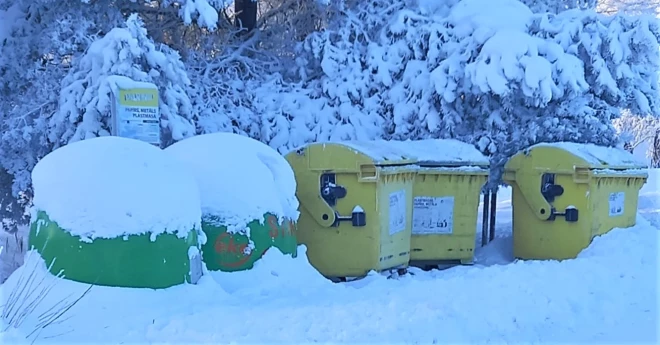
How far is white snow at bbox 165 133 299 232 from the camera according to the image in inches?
249

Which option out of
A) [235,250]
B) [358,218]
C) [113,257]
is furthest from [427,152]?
[113,257]

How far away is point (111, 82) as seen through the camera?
7.85 meters

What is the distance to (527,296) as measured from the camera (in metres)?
5.85

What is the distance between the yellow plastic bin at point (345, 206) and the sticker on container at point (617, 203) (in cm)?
305

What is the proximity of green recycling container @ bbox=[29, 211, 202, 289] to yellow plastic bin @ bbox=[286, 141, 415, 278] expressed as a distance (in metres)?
2.57

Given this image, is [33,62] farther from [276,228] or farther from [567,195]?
[567,195]

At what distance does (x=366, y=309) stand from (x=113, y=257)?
1828mm

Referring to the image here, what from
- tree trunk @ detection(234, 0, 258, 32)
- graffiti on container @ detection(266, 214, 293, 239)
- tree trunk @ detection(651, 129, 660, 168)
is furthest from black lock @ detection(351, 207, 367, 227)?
tree trunk @ detection(651, 129, 660, 168)

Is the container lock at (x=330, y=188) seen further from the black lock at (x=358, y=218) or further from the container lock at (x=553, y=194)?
the container lock at (x=553, y=194)

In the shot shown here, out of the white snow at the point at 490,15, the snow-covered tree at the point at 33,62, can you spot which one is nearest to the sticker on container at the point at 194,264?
the snow-covered tree at the point at 33,62

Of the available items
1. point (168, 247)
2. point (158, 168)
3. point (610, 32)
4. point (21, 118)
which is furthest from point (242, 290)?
point (610, 32)

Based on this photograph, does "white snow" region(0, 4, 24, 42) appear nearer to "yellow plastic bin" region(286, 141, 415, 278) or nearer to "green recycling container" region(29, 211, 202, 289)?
"yellow plastic bin" region(286, 141, 415, 278)

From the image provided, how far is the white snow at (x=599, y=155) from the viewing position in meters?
8.85

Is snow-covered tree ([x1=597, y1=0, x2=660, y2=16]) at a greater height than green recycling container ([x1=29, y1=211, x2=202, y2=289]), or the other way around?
snow-covered tree ([x1=597, y1=0, x2=660, y2=16])
